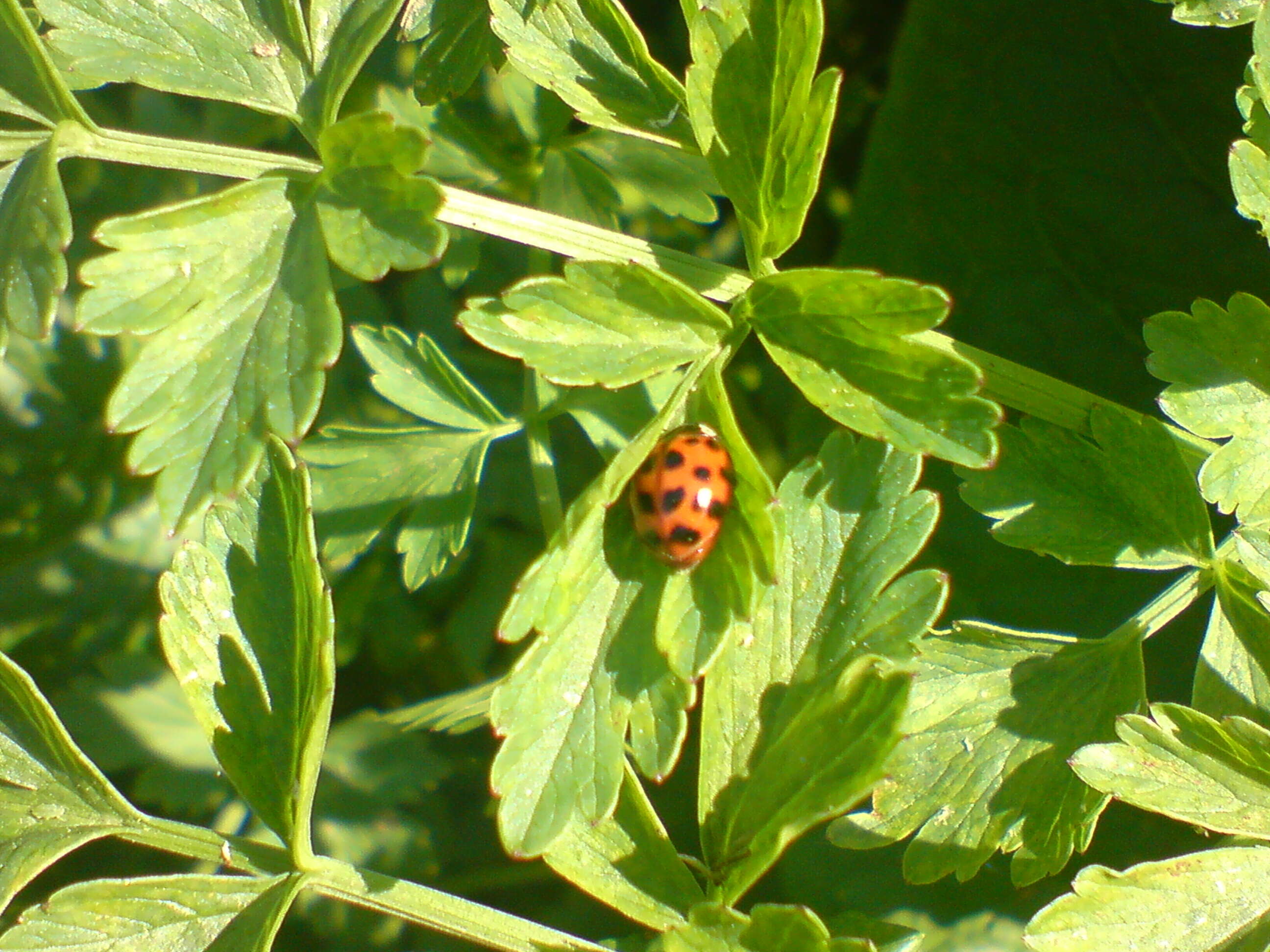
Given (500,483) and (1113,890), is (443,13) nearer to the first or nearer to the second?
(500,483)

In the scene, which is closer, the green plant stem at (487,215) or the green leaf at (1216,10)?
the green plant stem at (487,215)

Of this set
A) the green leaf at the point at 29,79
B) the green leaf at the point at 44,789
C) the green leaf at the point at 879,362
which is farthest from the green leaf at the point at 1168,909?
the green leaf at the point at 29,79

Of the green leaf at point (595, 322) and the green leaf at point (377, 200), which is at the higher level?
the green leaf at point (377, 200)

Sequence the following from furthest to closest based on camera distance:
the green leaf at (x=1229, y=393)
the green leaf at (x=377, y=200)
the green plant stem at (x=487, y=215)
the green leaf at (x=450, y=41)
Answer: the green leaf at (x=450, y=41) → the green leaf at (x=1229, y=393) → the green plant stem at (x=487, y=215) → the green leaf at (x=377, y=200)

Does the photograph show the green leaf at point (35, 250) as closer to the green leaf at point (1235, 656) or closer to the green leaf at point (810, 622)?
the green leaf at point (810, 622)

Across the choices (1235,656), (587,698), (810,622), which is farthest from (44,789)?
(1235,656)

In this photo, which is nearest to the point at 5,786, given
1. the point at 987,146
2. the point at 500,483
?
the point at 500,483
